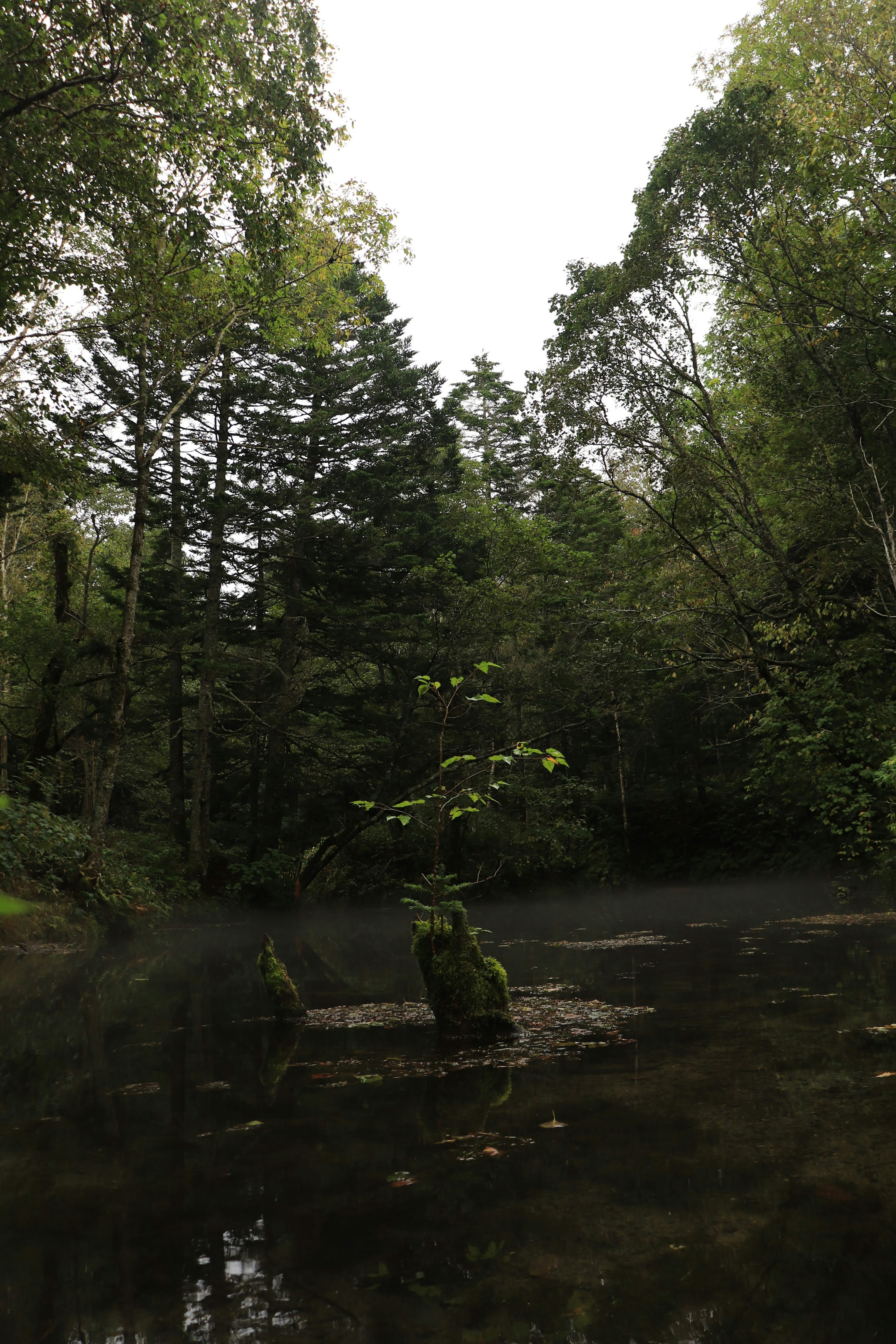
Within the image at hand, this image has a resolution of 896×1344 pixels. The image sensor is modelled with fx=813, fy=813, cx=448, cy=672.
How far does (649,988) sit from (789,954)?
2.94 m

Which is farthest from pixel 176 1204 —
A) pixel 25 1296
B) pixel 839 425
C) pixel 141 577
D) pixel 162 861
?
pixel 141 577

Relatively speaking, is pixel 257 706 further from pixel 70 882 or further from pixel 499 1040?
pixel 499 1040

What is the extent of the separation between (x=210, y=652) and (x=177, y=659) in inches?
104

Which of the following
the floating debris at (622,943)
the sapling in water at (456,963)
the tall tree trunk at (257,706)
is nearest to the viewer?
the sapling in water at (456,963)

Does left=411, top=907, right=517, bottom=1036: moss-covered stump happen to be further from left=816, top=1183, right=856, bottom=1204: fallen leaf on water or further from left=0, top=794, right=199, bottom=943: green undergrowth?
left=0, top=794, right=199, bottom=943: green undergrowth

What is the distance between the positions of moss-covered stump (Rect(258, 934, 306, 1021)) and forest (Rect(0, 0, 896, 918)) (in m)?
2.51

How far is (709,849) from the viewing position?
28375 mm

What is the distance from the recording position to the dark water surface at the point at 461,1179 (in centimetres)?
285

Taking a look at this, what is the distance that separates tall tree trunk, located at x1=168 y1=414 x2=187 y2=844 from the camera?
2353 centimetres

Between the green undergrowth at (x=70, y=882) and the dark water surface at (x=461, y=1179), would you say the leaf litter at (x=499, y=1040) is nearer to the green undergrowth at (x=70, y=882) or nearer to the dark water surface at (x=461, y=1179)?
the dark water surface at (x=461, y=1179)

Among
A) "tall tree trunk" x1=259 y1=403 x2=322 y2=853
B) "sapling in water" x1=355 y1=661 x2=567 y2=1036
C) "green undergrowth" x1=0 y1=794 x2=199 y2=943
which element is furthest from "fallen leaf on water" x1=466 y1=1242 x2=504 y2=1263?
"tall tree trunk" x1=259 y1=403 x2=322 y2=853

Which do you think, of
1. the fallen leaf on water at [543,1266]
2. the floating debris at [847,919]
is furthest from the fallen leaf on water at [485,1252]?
the floating debris at [847,919]

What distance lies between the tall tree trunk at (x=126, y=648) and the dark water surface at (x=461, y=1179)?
7695 millimetres

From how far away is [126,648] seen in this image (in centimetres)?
1623
